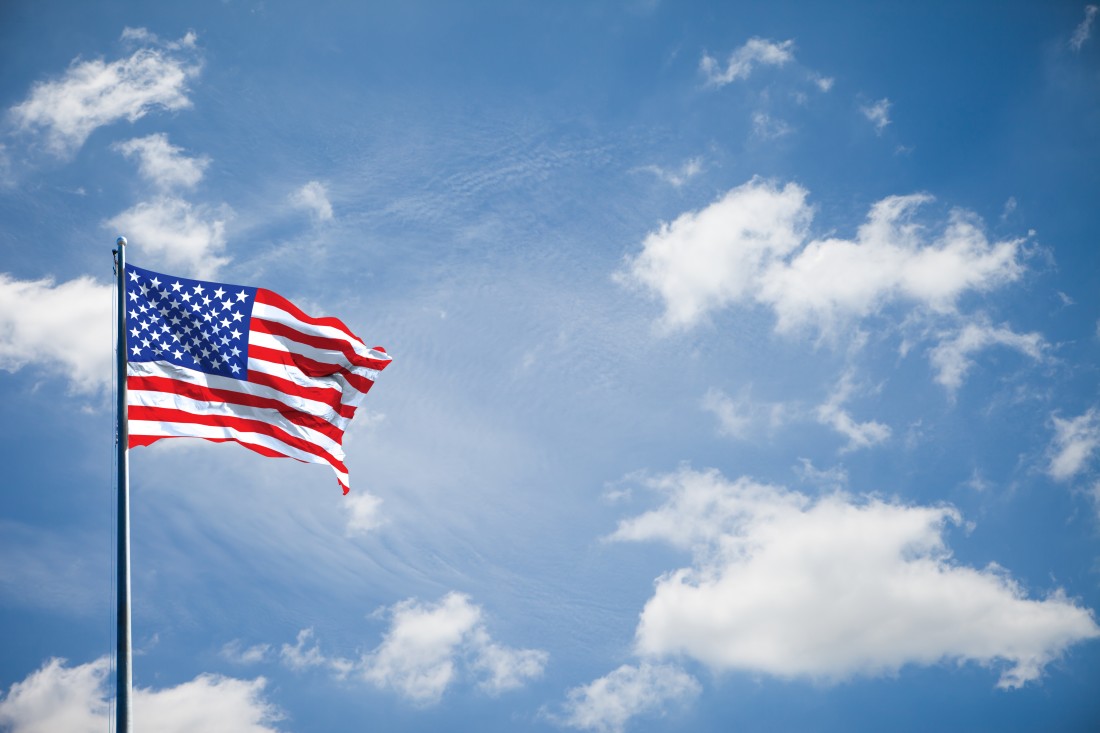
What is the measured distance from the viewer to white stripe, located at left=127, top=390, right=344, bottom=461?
88.6 ft

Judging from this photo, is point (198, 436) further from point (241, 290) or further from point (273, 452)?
point (241, 290)

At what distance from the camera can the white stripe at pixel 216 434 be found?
2638 cm

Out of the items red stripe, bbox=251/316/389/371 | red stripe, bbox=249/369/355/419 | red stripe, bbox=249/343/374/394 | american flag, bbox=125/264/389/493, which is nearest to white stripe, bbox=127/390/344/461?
american flag, bbox=125/264/389/493

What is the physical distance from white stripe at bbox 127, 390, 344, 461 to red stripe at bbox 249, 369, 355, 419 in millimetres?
774

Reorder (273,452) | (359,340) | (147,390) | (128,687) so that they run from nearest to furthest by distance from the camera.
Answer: (128,687) < (147,390) < (273,452) < (359,340)

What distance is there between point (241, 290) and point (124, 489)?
7997 millimetres

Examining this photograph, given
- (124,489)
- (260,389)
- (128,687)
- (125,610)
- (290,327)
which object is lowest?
(128,687)

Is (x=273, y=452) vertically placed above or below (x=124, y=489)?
above

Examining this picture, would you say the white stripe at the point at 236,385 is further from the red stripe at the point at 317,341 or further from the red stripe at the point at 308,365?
the red stripe at the point at 317,341

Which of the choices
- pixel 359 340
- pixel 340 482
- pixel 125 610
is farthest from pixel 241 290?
pixel 125 610

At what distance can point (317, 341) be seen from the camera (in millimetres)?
30859

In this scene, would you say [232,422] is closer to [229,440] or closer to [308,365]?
[229,440]

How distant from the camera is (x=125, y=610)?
22.4 meters

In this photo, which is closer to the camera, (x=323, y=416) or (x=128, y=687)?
(x=128, y=687)
